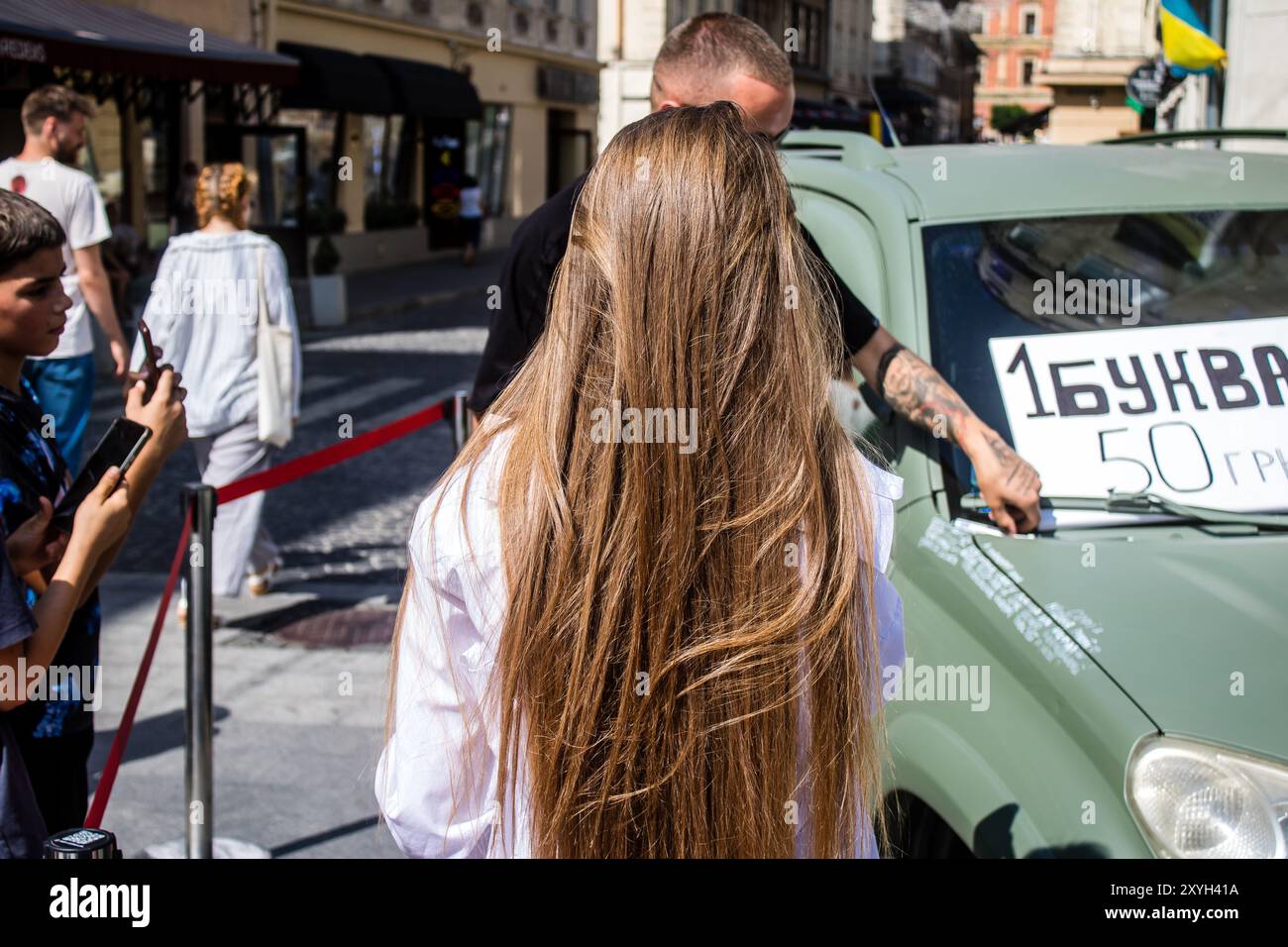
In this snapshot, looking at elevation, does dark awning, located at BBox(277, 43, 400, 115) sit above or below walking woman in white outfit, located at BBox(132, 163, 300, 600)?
above

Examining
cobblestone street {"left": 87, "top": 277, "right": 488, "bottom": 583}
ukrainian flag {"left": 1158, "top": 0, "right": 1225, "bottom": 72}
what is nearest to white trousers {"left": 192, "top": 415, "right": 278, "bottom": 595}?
cobblestone street {"left": 87, "top": 277, "right": 488, "bottom": 583}

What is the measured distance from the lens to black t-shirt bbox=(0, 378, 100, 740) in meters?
2.48

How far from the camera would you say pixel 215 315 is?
20.5 ft

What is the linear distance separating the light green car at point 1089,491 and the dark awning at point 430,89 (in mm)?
24915

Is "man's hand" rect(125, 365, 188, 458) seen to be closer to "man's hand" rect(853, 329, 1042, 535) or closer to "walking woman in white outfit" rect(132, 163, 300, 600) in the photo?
"man's hand" rect(853, 329, 1042, 535)

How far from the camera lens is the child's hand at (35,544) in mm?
2395

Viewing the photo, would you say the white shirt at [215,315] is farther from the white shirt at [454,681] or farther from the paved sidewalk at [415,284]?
the paved sidewalk at [415,284]

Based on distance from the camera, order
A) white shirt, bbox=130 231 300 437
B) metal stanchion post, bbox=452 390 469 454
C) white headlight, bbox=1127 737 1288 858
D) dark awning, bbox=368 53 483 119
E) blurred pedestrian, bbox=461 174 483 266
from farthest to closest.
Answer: blurred pedestrian, bbox=461 174 483 266, dark awning, bbox=368 53 483 119, white shirt, bbox=130 231 300 437, metal stanchion post, bbox=452 390 469 454, white headlight, bbox=1127 737 1288 858

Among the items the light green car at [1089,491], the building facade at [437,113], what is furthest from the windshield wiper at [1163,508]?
the building facade at [437,113]

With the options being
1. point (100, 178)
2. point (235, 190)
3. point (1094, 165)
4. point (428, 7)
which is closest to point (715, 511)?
point (1094, 165)

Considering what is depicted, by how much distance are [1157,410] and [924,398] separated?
550 millimetres

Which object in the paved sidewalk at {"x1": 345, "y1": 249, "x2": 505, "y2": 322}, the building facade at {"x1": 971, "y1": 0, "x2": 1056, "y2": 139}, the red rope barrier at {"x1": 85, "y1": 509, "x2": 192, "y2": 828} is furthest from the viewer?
the building facade at {"x1": 971, "y1": 0, "x2": 1056, "y2": 139}

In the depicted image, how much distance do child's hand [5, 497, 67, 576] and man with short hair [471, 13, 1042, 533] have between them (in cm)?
102

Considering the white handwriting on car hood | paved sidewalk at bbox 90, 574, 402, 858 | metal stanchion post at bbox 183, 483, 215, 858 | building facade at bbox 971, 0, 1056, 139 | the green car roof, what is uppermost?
building facade at bbox 971, 0, 1056, 139
